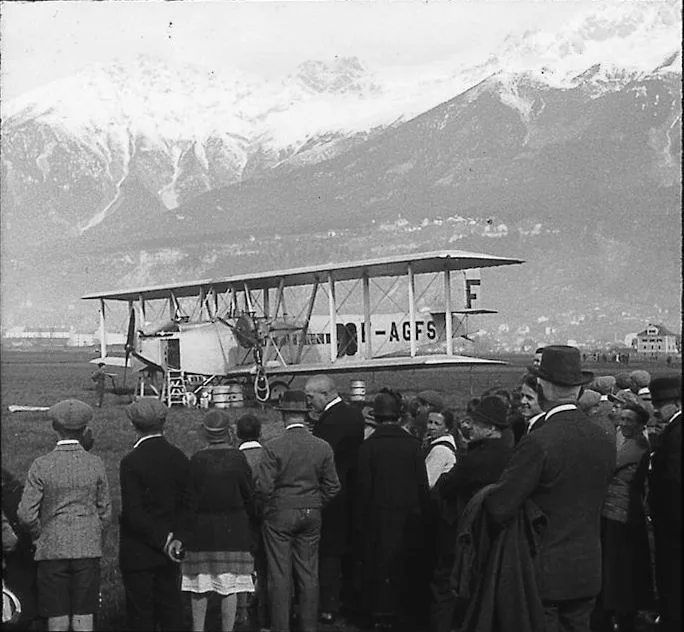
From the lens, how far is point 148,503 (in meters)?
5.07

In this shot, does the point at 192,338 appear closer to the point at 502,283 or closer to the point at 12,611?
the point at 12,611

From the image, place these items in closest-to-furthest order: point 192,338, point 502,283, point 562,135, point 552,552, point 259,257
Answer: point 552,552 < point 192,338 < point 502,283 < point 259,257 < point 562,135

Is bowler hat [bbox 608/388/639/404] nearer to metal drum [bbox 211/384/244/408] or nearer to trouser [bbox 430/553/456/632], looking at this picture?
trouser [bbox 430/553/456/632]

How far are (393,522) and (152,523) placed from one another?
4.73ft

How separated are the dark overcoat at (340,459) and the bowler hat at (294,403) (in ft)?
1.50

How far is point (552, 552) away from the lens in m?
4.31

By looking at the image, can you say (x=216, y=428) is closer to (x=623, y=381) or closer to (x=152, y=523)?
(x=152, y=523)

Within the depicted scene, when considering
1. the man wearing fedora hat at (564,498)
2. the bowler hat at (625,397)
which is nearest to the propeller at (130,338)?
the bowler hat at (625,397)

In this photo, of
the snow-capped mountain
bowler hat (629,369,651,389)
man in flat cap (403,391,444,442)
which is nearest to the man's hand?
man in flat cap (403,391,444,442)

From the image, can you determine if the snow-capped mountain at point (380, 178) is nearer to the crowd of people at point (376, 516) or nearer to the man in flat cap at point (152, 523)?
the crowd of people at point (376, 516)

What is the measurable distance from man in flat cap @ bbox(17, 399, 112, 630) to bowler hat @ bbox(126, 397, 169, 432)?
11.3 inches

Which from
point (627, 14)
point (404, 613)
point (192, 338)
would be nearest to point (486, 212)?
point (627, 14)

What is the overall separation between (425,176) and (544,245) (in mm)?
20487

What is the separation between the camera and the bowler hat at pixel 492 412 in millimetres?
5316
